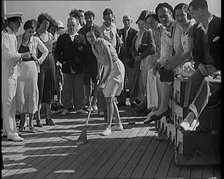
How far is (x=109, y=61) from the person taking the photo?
577cm

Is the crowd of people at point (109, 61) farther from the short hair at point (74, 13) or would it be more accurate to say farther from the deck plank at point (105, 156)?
the deck plank at point (105, 156)

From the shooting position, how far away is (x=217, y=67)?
3869 mm

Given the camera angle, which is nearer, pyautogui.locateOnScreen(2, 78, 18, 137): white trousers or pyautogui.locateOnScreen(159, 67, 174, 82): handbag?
pyautogui.locateOnScreen(159, 67, 174, 82): handbag

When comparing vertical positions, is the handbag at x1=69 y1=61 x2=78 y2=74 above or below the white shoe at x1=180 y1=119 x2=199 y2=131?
above

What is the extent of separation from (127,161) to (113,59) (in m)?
1.75

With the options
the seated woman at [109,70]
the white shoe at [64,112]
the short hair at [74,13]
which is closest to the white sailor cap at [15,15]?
the short hair at [74,13]

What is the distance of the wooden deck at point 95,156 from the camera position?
13.5 feet

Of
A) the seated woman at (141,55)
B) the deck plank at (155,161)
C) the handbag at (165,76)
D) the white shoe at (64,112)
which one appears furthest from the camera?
the white shoe at (64,112)

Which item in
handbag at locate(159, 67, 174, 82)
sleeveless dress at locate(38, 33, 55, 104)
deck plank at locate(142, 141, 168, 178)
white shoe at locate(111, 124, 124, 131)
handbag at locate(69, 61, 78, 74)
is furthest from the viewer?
handbag at locate(69, 61, 78, 74)

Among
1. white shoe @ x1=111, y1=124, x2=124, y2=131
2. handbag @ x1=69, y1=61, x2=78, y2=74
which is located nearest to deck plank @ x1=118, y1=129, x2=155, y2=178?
white shoe @ x1=111, y1=124, x2=124, y2=131

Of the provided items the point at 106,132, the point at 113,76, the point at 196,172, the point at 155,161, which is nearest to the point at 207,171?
the point at 196,172

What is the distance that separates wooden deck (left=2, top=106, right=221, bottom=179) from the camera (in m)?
4.11

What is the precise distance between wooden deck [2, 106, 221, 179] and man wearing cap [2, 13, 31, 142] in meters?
0.20

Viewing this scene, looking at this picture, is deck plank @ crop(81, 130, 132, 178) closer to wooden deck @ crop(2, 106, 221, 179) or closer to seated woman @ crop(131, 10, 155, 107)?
wooden deck @ crop(2, 106, 221, 179)
